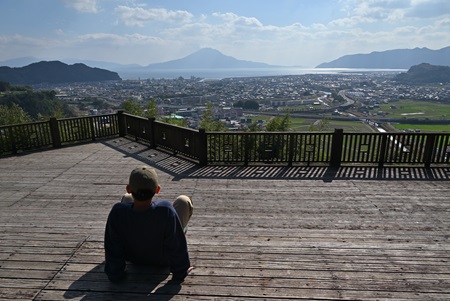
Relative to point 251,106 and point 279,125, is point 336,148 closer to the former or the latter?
point 279,125

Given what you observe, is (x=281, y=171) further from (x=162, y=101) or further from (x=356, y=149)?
(x=162, y=101)

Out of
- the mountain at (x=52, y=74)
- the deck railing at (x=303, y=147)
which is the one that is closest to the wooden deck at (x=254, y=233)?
the deck railing at (x=303, y=147)

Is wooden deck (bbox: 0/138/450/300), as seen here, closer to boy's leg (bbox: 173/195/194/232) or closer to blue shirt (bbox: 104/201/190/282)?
blue shirt (bbox: 104/201/190/282)

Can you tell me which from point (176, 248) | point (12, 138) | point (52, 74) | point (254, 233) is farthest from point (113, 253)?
point (52, 74)

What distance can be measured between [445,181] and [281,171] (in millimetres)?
3619

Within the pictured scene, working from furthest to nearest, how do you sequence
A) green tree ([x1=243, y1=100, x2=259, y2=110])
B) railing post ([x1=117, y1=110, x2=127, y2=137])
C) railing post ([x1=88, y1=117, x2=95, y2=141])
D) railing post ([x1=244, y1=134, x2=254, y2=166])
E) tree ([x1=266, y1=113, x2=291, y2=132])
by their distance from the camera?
green tree ([x1=243, y1=100, x2=259, y2=110]) → tree ([x1=266, y1=113, x2=291, y2=132]) → railing post ([x1=117, y1=110, x2=127, y2=137]) → railing post ([x1=88, y1=117, x2=95, y2=141]) → railing post ([x1=244, y1=134, x2=254, y2=166])

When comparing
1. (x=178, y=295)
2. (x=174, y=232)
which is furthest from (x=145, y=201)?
(x=178, y=295)

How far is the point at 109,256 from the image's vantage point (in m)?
2.67

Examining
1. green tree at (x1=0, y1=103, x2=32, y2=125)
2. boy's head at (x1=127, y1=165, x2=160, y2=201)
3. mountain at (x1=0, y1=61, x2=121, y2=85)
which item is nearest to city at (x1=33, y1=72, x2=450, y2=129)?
green tree at (x1=0, y1=103, x2=32, y2=125)

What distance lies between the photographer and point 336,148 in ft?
23.5

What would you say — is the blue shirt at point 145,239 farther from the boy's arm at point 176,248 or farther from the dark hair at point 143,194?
the dark hair at point 143,194

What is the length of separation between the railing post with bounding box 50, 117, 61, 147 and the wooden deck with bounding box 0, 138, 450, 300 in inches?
84.6

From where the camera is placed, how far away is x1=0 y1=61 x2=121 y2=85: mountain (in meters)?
84.5

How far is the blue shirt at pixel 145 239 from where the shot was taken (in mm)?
2473
